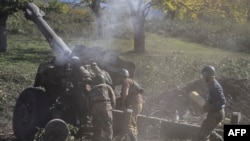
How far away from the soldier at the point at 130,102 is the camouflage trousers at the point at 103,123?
2.17 feet

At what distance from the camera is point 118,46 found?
29.4 m

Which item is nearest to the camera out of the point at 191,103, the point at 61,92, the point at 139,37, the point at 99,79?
the point at 99,79

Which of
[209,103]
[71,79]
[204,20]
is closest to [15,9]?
[71,79]

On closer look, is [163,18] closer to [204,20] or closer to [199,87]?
[204,20]

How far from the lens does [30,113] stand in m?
11.1

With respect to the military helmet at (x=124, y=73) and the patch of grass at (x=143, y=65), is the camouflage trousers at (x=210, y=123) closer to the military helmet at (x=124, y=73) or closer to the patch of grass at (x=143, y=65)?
the military helmet at (x=124, y=73)

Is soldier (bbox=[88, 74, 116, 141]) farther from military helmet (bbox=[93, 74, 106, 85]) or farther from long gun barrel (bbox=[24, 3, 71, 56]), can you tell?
long gun barrel (bbox=[24, 3, 71, 56])

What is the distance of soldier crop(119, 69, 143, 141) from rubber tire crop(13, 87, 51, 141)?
165 centimetres

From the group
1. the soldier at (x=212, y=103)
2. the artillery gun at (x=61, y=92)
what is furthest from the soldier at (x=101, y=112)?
the soldier at (x=212, y=103)

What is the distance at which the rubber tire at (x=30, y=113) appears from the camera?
10.8m

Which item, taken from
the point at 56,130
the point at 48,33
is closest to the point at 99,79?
the point at 56,130

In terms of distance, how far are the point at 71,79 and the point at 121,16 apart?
437 inches

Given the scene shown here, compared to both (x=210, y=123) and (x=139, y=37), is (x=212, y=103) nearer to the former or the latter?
(x=210, y=123)

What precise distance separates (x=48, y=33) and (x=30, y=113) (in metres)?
2.51
